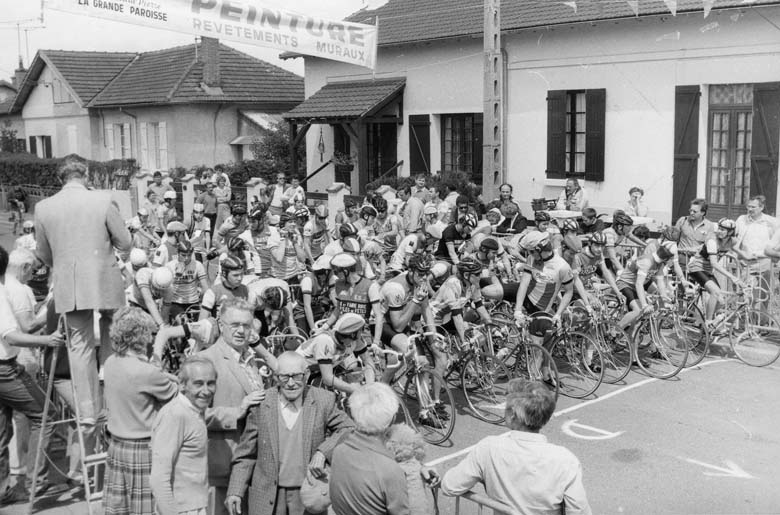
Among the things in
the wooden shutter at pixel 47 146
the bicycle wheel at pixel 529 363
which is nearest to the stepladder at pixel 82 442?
the bicycle wheel at pixel 529 363

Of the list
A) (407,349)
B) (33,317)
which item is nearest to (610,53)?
(407,349)

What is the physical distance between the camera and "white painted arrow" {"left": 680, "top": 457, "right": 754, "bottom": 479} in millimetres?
8125

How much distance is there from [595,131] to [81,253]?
50.7ft

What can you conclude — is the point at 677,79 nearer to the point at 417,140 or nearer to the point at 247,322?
the point at 417,140

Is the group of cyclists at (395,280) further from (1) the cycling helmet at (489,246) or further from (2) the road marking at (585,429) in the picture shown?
(2) the road marking at (585,429)

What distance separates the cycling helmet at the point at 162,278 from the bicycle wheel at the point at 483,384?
10.8 feet

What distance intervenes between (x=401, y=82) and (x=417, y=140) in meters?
1.69

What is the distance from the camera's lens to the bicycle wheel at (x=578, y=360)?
34.6 feet

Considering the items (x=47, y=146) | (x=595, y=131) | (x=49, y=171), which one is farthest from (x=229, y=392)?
(x=47, y=146)

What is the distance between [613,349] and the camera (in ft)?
38.1

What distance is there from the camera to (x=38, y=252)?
6949 mm

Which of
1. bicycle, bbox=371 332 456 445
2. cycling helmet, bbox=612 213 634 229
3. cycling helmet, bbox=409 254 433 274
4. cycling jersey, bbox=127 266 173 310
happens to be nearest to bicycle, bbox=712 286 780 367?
cycling helmet, bbox=612 213 634 229

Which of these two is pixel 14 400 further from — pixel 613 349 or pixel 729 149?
pixel 729 149

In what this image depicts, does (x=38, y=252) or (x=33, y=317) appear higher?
(x=38, y=252)
